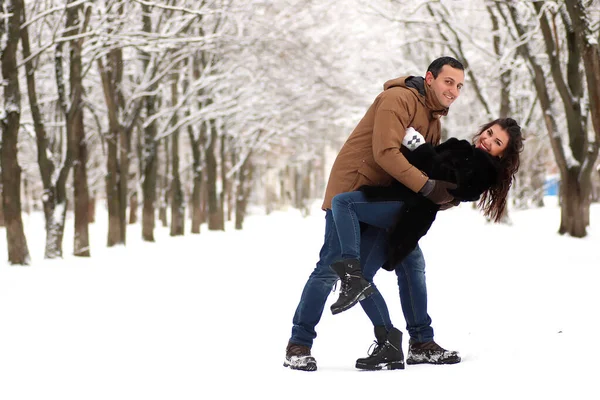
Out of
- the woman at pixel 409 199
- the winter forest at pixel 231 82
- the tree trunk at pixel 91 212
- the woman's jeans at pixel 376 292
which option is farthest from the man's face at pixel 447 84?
the tree trunk at pixel 91 212

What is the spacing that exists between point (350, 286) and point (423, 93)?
119cm

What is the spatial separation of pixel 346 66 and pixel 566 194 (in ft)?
55.4

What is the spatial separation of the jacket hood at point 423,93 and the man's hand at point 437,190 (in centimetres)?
46

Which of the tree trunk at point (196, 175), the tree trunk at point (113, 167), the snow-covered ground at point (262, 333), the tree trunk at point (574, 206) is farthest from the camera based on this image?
the tree trunk at point (196, 175)

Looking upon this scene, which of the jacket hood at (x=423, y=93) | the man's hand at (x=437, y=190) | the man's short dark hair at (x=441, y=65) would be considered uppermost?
the man's short dark hair at (x=441, y=65)

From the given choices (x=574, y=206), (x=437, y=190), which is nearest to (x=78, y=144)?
(x=574, y=206)

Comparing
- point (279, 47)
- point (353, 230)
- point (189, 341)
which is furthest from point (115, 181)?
point (353, 230)

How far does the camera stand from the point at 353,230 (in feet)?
14.4

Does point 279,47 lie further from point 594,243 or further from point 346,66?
point 594,243

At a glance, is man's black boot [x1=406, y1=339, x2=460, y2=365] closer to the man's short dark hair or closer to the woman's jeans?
the woman's jeans

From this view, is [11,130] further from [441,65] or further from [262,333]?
[441,65]

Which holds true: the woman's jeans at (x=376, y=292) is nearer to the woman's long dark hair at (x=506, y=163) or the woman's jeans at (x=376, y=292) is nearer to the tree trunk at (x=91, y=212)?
the woman's long dark hair at (x=506, y=163)

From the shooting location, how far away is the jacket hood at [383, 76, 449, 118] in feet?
14.8

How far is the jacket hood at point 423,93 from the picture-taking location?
450cm
